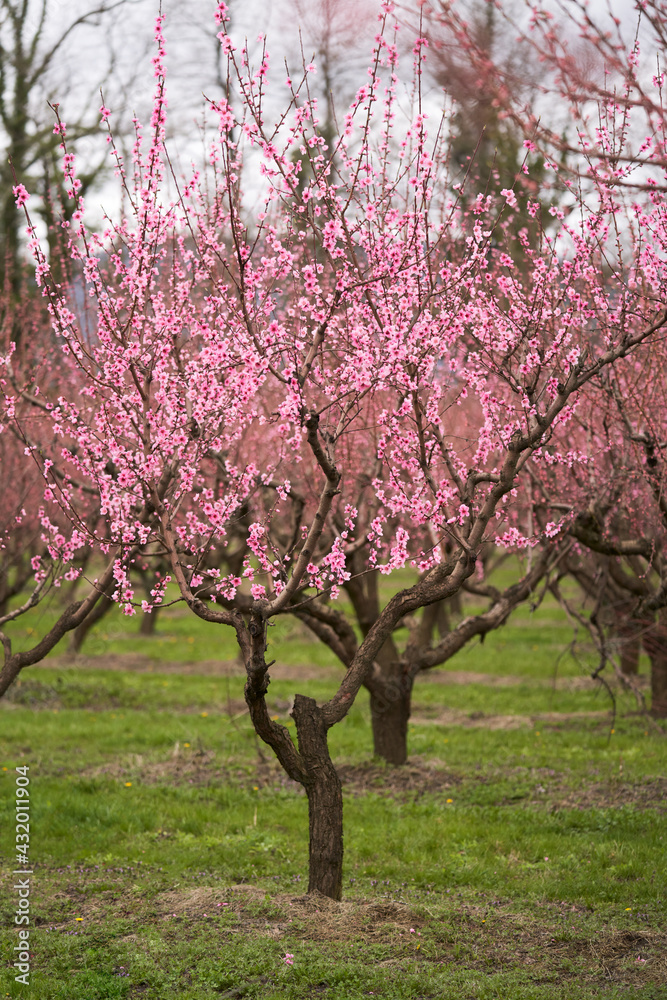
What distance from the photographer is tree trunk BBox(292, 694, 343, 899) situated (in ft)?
19.2

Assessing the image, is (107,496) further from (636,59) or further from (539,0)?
(636,59)

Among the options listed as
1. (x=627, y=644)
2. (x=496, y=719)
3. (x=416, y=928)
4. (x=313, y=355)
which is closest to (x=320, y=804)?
(x=416, y=928)

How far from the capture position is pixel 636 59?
5.58 metres

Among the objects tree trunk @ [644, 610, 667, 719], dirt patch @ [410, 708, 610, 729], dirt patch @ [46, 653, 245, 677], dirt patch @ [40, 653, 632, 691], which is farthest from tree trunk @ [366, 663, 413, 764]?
dirt patch @ [46, 653, 245, 677]

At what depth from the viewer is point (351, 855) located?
710cm

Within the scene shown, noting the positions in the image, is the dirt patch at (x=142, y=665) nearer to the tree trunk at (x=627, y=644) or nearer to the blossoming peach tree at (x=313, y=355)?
the tree trunk at (x=627, y=644)

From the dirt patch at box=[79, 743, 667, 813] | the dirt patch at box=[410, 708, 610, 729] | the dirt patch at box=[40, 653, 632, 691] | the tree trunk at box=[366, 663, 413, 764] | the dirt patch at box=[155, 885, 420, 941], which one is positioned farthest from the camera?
the dirt patch at box=[40, 653, 632, 691]

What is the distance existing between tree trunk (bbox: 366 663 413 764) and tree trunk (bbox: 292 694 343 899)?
3303 millimetres

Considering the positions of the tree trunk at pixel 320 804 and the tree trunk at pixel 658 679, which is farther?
the tree trunk at pixel 658 679

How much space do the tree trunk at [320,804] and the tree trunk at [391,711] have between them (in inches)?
130

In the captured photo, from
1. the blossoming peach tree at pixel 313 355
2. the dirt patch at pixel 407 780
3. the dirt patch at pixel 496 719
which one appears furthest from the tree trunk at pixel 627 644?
the blossoming peach tree at pixel 313 355

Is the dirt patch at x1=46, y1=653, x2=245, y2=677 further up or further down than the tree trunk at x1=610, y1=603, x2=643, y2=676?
further down

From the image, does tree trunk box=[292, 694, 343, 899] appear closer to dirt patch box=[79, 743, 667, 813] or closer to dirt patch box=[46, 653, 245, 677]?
dirt patch box=[79, 743, 667, 813]

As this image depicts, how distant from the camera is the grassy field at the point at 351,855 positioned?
5.00m
